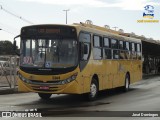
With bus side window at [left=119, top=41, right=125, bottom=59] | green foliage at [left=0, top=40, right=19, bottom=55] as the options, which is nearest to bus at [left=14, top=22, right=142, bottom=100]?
bus side window at [left=119, top=41, right=125, bottom=59]

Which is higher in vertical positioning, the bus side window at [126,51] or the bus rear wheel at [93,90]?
the bus side window at [126,51]

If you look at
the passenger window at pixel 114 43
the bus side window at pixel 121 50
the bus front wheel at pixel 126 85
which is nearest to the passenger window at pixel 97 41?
the passenger window at pixel 114 43

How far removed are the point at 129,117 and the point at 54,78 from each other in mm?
4238

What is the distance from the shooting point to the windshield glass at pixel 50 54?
1619cm

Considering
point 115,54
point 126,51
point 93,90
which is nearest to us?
point 93,90

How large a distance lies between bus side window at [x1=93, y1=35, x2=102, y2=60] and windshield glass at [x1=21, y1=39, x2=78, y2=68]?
72.5 inches

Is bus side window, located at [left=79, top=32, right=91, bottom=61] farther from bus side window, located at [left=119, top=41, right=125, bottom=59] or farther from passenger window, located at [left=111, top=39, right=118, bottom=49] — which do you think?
bus side window, located at [left=119, top=41, right=125, bottom=59]

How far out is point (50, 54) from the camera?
16.3 m

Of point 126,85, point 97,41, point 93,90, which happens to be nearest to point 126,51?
point 126,85

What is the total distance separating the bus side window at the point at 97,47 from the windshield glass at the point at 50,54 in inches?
72.5

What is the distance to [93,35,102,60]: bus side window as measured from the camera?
59.3ft

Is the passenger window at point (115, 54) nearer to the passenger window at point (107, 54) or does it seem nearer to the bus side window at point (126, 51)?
the passenger window at point (107, 54)

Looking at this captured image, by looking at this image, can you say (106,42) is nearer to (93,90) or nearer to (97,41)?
(97,41)

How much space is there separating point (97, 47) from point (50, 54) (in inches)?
107
